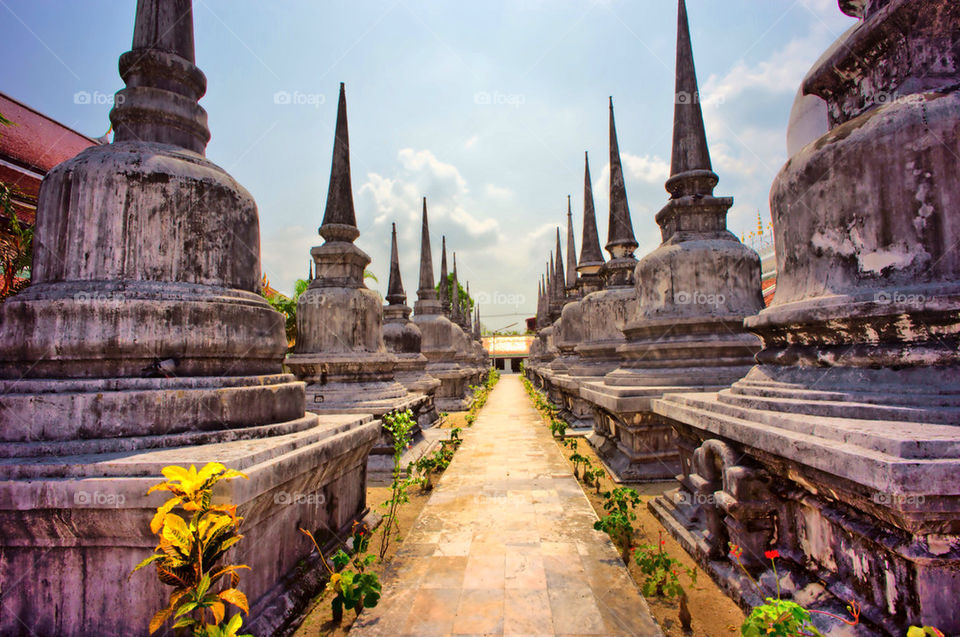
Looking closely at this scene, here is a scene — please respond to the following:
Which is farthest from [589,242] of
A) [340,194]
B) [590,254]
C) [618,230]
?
[340,194]

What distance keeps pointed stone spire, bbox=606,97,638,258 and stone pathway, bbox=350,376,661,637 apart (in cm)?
507

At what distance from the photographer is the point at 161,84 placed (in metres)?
3.59

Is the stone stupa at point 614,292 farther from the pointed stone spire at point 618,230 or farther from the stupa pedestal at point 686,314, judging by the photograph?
the stupa pedestal at point 686,314

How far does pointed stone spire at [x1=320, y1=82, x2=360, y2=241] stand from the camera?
7293 mm

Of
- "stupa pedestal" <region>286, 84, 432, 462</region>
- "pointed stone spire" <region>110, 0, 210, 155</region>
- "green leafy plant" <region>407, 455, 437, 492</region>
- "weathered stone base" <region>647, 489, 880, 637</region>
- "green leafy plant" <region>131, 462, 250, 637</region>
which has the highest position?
"pointed stone spire" <region>110, 0, 210, 155</region>

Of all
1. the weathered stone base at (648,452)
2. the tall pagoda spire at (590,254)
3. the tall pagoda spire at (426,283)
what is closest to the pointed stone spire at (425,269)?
the tall pagoda spire at (426,283)

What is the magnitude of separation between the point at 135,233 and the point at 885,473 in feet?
13.3

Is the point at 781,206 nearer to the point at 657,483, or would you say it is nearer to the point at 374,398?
the point at 657,483

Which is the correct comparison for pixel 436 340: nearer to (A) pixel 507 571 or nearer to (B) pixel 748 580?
(A) pixel 507 571

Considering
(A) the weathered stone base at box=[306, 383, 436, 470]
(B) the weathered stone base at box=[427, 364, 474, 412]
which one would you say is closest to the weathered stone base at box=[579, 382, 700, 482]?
(A) the weathered stone base at box=[306, 383, 436, 470]

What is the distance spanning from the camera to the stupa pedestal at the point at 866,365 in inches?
73.3

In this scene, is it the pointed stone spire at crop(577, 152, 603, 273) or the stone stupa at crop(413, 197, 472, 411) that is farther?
the stone stupa at crop(413, 197, 472, 411)

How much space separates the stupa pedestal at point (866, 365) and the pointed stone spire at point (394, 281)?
9.58 meters

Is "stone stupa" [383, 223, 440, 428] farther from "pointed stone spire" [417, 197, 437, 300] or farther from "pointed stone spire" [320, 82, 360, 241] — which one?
"pointed stone spire" [320, 82, 360, 241]
